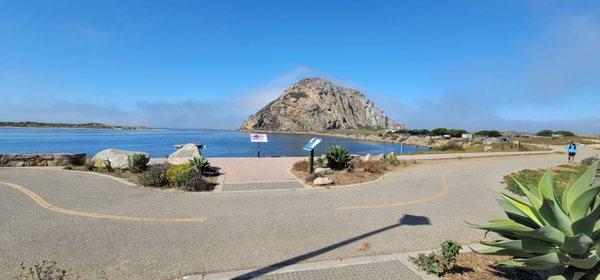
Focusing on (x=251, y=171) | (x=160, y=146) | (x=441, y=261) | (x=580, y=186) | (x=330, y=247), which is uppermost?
(x=580, y=186)

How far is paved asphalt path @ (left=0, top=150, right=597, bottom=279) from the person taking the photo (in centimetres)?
563

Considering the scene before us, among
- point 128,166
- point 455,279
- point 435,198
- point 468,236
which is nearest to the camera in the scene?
point 455,279

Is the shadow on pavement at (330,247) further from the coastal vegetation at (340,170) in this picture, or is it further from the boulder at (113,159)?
the boulder at (113,159)

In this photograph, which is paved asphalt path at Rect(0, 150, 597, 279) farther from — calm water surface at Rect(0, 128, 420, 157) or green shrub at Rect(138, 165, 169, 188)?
calm water surface at Rect(0, 128, 420, 157)

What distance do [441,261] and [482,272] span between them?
565mm

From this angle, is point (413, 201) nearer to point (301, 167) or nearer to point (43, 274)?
point (301, 167)

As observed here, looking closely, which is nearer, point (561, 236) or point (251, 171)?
point (561, 236)

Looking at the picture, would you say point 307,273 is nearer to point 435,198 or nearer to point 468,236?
point 468,236

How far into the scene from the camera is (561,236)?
13.3ft

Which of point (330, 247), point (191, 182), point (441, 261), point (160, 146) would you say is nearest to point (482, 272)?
point (441, 261)

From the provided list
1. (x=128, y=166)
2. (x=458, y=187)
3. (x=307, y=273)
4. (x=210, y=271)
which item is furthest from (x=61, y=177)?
(x=458, y=187)

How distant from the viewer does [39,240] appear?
21.0 ft

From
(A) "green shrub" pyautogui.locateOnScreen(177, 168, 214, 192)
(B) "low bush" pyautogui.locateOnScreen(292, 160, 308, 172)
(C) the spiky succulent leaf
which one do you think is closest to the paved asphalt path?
(A) "green shrub" pyautogui.locateOnScreen(177, 168, 214, 192)

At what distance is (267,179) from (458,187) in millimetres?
7107
